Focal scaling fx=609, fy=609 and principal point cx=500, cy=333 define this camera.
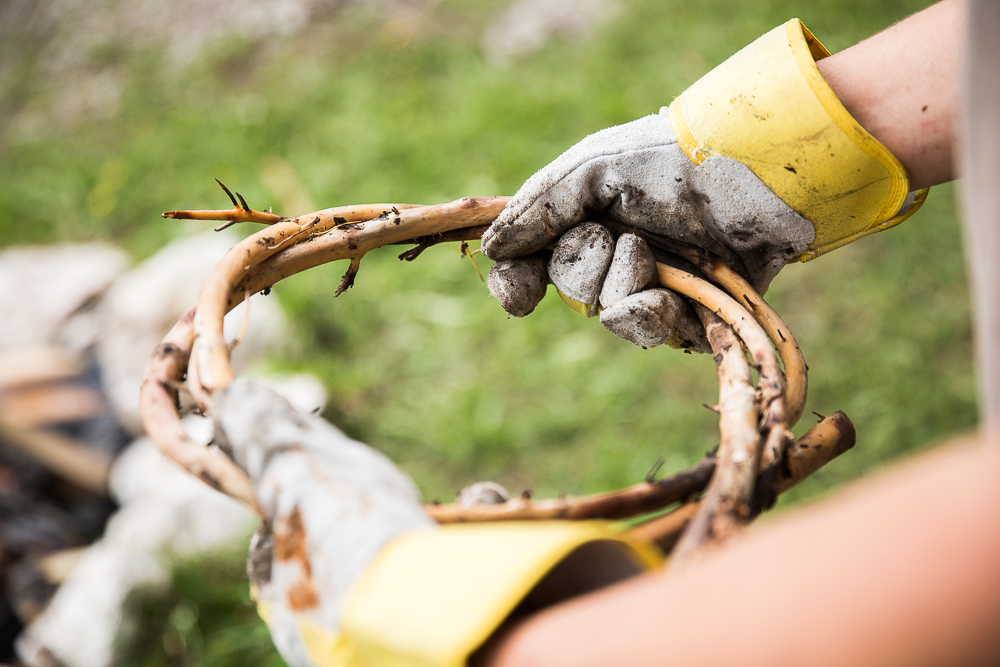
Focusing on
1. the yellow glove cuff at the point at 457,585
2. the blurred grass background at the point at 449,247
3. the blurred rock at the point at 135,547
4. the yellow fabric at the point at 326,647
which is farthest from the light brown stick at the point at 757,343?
the blurred rock at the point at 135,547

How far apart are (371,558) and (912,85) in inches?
34.7

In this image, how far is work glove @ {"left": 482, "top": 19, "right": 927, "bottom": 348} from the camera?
31.9 inches

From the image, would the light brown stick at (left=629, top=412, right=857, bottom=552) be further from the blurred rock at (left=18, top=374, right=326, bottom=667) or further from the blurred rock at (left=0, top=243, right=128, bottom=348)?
the blurred rock at (left=0, top=243, right=128, bottom=348)

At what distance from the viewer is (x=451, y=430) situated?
7.09 ft

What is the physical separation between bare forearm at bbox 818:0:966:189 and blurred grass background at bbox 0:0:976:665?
1190 mm

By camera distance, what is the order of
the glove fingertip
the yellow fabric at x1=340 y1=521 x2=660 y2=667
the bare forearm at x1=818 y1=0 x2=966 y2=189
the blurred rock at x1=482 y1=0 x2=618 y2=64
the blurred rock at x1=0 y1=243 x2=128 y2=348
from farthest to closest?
the blurred rock at x1=482 y1=0 x2=618 y2=64, the blurred rock at x1=0 y1=243 x2=128 y2=348, the glove fingertip, the bare forearm at x1=818 y1=0 x2=966 y2=189, the yellow fabric at x1=340 y1=521 x2=660 y2=667

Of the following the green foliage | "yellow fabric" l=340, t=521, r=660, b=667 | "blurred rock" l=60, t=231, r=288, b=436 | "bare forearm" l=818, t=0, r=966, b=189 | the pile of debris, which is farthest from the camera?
"blurred rock" l=60, t=231, r=288, b=436

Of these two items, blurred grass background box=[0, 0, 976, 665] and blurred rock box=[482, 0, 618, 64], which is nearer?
blurred grass background box=[0, 0, 976, 665]

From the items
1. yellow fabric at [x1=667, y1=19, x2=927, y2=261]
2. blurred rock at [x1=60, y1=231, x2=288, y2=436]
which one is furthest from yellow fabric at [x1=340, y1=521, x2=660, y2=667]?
blurred rock at [x1=60, y1=231, x2=288, y2=436]

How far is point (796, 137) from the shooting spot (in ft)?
2.68

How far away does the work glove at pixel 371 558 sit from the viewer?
0.43 m

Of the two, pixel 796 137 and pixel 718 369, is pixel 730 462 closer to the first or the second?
pixel 718 369

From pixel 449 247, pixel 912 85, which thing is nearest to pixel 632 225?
pixel 912 85

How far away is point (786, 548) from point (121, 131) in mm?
4594
